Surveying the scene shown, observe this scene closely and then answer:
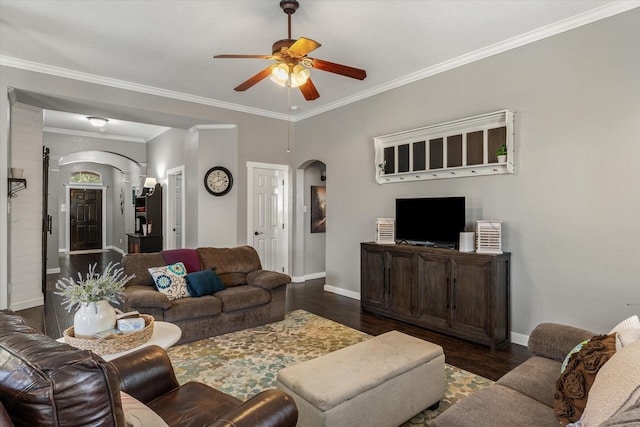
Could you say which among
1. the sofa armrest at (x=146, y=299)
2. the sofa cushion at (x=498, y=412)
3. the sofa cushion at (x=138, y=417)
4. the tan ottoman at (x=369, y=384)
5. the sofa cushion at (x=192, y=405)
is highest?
the sofa cushion at (x=138, y=417)

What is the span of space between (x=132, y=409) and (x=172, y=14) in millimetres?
3149

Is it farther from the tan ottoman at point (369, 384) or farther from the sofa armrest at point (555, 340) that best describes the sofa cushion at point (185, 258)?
the sofa armrest at point (555, 340)

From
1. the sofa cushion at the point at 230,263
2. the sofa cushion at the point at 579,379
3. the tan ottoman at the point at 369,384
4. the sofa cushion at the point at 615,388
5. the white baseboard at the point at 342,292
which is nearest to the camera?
the sofa cushion at the point at 615,388

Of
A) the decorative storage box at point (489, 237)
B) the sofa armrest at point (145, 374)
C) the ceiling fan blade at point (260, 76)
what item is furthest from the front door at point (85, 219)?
the decorative storage box at point (489, 237)

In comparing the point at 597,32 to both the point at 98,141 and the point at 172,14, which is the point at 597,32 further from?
the point at 98,141

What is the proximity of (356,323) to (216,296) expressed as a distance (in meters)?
1.65

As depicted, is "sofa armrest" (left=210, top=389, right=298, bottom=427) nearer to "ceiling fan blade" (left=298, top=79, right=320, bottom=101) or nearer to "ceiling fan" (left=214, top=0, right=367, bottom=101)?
"ceiling fan" (left=214, top=0, right=367, bottom=101)

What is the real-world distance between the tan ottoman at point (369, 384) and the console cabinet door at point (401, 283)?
1.65 meters

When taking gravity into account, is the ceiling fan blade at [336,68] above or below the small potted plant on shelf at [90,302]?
above

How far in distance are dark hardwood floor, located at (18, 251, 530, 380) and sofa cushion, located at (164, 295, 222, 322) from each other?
1.36m

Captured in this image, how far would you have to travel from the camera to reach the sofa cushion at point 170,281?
3668 millimetres

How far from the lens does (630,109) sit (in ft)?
9.62

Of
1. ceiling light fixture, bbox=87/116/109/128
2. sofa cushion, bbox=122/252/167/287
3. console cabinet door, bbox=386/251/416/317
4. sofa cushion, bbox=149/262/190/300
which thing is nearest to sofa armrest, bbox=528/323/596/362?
console cabinet door, bbox=386/251/416/317

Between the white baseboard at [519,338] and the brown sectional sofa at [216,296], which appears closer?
the brown sectional sofa at [216,296]
